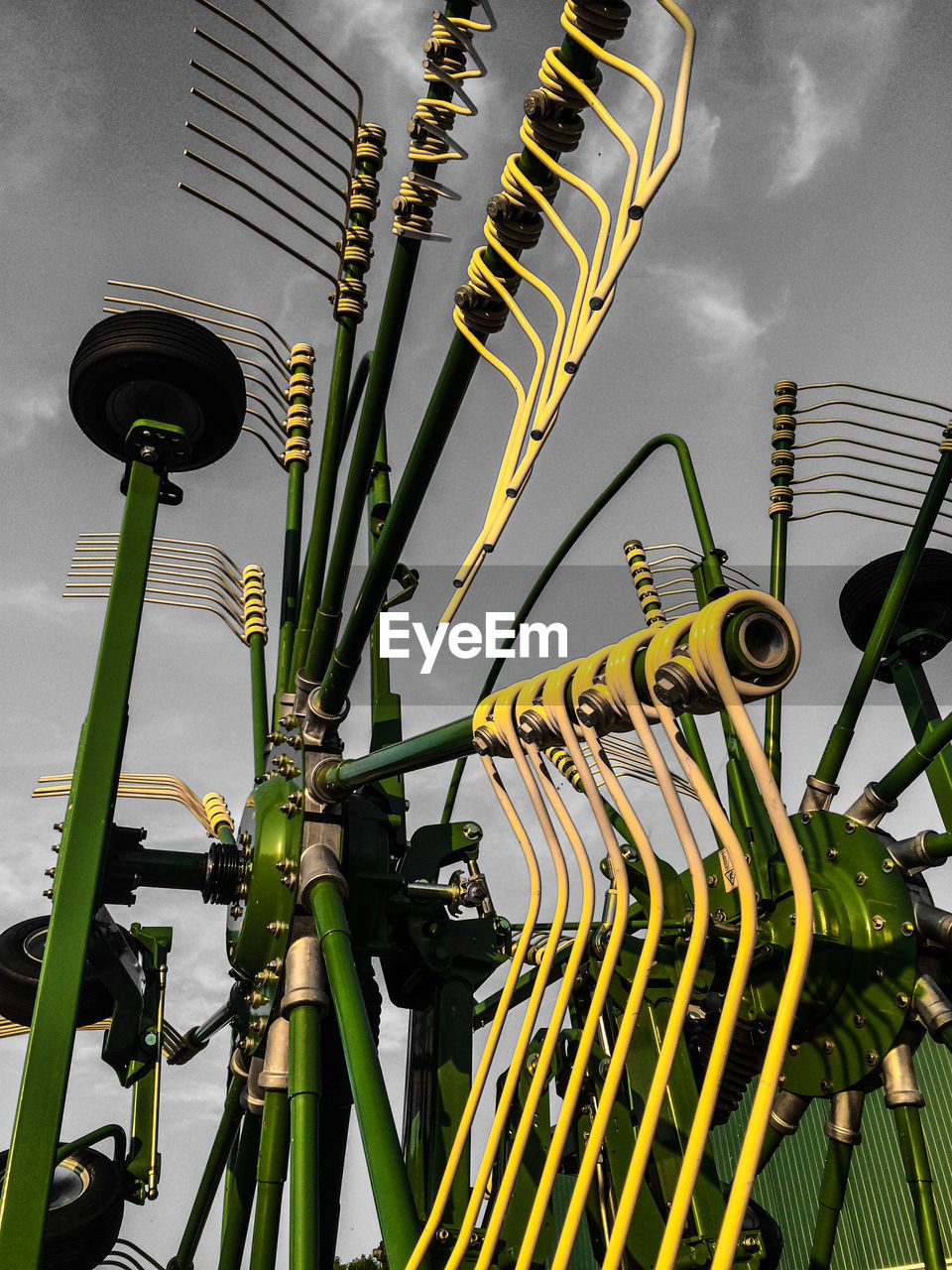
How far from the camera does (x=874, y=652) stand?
6.65 metres

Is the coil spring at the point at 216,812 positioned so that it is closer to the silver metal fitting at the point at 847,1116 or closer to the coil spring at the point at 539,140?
the silver metal fitting at the point at 847,1116

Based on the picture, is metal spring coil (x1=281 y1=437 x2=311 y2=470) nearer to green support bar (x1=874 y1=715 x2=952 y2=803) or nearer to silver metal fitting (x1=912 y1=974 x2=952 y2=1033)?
green support bar (x1=874 y1=715 x2=952 y2=803)

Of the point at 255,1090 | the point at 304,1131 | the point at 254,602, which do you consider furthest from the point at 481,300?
the point at 254,602

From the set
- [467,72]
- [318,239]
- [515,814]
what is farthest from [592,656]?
[318,239]

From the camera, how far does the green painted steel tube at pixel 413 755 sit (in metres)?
3.86

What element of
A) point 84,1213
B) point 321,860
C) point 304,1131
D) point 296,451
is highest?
point 296,451

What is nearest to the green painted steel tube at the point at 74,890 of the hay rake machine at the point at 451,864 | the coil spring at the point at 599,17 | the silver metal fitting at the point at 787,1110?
the hay rake machine at the point at 451,864

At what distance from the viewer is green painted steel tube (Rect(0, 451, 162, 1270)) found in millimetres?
4637

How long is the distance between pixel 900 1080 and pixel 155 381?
5.21 metres

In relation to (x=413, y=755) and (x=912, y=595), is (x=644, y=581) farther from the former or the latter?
(x=413, y=755)

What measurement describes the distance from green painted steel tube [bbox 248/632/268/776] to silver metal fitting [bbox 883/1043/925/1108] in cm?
357

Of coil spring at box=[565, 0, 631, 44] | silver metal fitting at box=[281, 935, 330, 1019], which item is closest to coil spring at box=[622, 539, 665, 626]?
silver metal fitting at box=[281, 935, 330, 1019]

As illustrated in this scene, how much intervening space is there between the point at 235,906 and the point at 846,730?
3.53 m

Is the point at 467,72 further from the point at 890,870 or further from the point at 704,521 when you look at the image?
the point at 704,521
